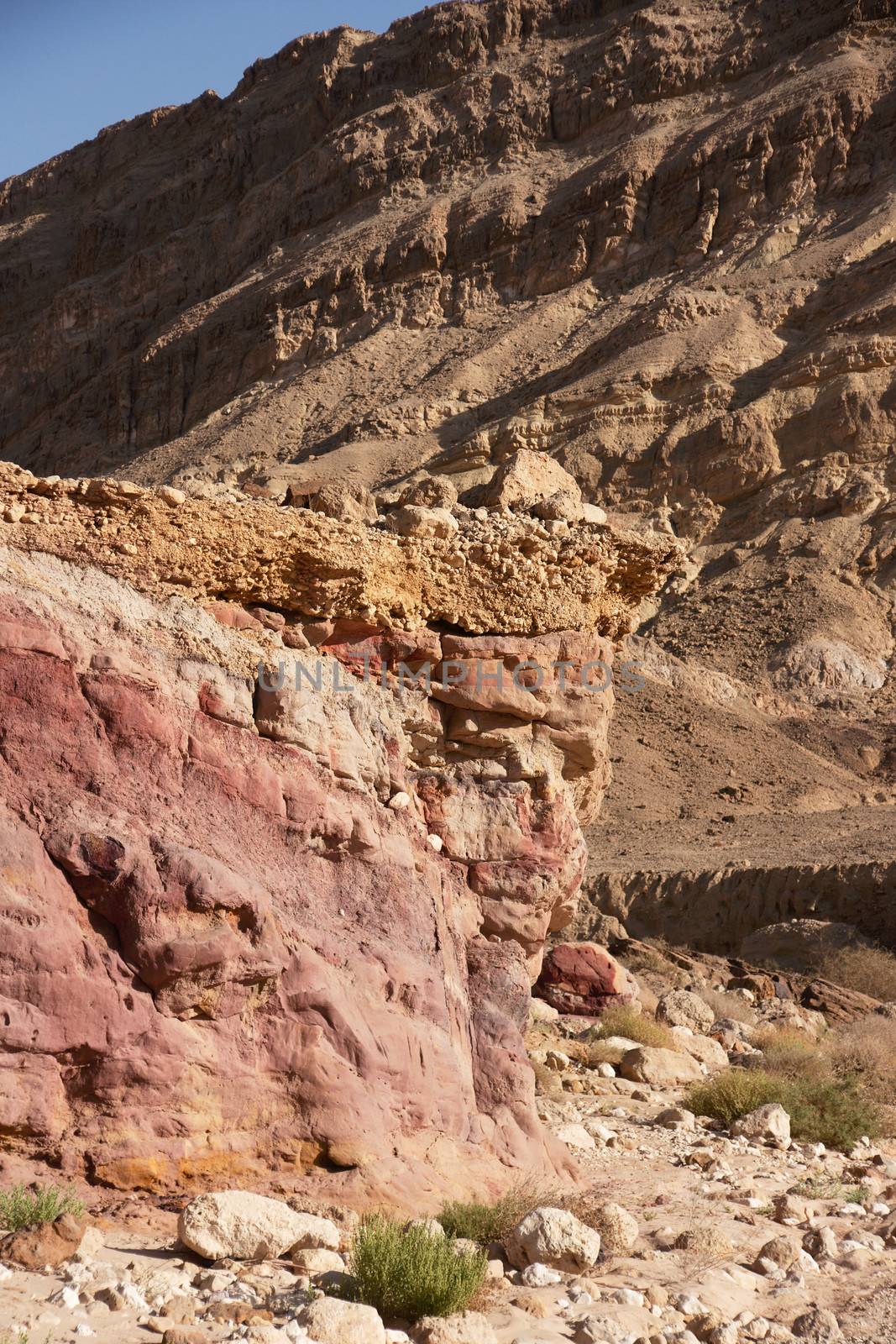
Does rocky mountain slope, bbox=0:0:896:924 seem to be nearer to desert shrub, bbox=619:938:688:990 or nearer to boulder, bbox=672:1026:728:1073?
desert shrub, bbox=619:938:688:990

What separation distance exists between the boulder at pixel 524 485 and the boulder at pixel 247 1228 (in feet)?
14.5

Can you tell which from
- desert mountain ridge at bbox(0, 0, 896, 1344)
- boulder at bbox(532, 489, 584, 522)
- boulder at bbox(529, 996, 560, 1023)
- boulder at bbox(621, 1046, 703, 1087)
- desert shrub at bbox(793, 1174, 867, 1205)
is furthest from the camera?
boulder at bbox(529, 996, 560, 1023)

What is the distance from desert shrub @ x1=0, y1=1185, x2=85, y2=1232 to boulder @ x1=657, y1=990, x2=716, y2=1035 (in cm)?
800

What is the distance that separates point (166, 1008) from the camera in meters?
4.76

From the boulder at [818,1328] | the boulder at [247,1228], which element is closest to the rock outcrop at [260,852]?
the boulder at [247,1228]

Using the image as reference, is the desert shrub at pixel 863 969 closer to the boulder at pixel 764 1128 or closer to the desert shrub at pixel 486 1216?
the boulder at pixel 764 1128

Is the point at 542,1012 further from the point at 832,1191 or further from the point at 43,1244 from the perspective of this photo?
the point at 43,1244

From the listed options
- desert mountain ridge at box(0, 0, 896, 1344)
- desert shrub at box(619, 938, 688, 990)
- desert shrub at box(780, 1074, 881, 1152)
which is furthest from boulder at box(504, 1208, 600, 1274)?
desert shrub at box(619, 938, 688, 990)

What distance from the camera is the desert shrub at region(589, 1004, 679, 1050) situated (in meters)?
10.3

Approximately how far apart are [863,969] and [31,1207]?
1415cm

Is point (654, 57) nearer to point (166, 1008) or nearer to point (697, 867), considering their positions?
point (697, 867)

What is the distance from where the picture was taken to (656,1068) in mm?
9242

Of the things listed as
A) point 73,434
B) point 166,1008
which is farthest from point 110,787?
point 73,434

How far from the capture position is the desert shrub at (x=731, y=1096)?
26.6 feet
